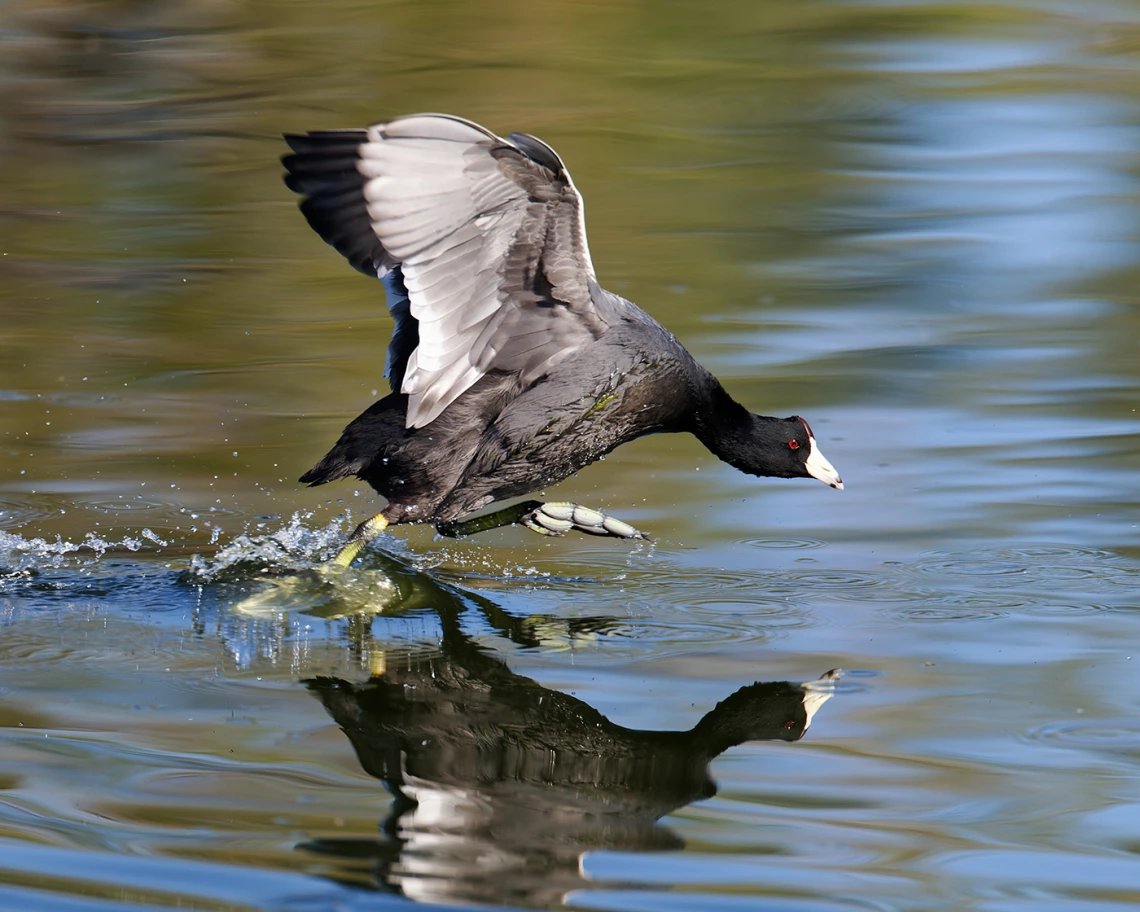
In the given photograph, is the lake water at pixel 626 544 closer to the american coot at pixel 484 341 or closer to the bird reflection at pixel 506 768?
the bird reflection at pixel 506 768

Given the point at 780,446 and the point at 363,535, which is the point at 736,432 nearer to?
the point at 780,446

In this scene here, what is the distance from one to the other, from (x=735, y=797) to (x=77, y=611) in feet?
7.50

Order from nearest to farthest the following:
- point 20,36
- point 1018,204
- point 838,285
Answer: point 838,285
point 1018,204
point 20,36

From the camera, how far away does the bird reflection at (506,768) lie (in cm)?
288

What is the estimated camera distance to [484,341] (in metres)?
5.00

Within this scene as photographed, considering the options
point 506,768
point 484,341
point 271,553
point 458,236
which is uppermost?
point 458,236

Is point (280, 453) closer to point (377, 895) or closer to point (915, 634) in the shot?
point (915, 634)

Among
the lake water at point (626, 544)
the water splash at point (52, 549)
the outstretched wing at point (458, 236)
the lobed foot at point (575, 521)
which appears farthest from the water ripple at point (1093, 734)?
the water splash at point (52, 549)

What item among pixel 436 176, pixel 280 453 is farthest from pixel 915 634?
pixel 280 453

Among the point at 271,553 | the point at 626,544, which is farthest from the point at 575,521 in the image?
the point at 271,553

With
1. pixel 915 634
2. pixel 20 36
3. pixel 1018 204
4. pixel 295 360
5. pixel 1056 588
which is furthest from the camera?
pixel 20 36

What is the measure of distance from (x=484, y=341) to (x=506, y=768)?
1.89 metres

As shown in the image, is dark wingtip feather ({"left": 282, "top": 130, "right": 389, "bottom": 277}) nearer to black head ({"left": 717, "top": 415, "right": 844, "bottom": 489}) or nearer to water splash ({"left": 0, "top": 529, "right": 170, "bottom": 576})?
water splash ({"left": 0, "top": 529, "right": 170, "bottom": 576})

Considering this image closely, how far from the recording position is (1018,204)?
9.70 metres
